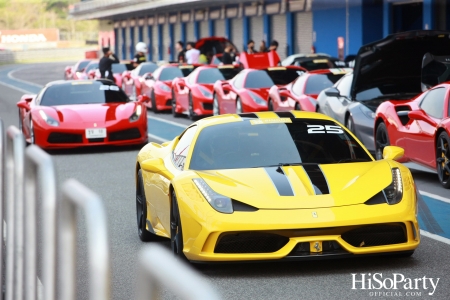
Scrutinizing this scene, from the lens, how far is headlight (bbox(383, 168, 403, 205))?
24.3 feet

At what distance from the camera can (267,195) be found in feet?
23.8

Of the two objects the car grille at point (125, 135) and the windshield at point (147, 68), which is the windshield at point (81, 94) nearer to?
the car grille at point (125, 135)

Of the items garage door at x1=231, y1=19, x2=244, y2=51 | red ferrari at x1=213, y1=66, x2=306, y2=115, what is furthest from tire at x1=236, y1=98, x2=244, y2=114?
garage door at x1=231, y1=19, x2=244, y2=51

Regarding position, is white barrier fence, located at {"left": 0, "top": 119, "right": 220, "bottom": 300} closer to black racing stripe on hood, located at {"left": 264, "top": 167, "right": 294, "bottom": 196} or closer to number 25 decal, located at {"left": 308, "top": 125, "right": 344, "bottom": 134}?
black racing stripe on hood, located at {"left": 264, "top": 167, "right": 294, "bottom": 196}

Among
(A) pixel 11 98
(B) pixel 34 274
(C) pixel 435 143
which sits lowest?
(A) pixel 11 98

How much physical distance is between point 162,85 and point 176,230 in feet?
65.9

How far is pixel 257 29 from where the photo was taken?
49.0 metres

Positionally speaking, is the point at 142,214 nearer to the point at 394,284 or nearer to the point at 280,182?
the point at 280,182

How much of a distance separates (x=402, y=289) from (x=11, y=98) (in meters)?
32.1

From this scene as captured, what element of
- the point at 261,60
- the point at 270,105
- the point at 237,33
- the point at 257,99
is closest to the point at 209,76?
the point at 261,60

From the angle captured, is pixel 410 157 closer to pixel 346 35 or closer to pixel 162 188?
pixel 162 188

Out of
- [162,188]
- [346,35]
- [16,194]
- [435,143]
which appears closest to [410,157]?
[435,143]

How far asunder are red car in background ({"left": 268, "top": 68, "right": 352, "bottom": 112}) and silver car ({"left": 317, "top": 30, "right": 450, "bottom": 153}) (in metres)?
2.90

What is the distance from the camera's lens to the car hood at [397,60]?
14828 mm
